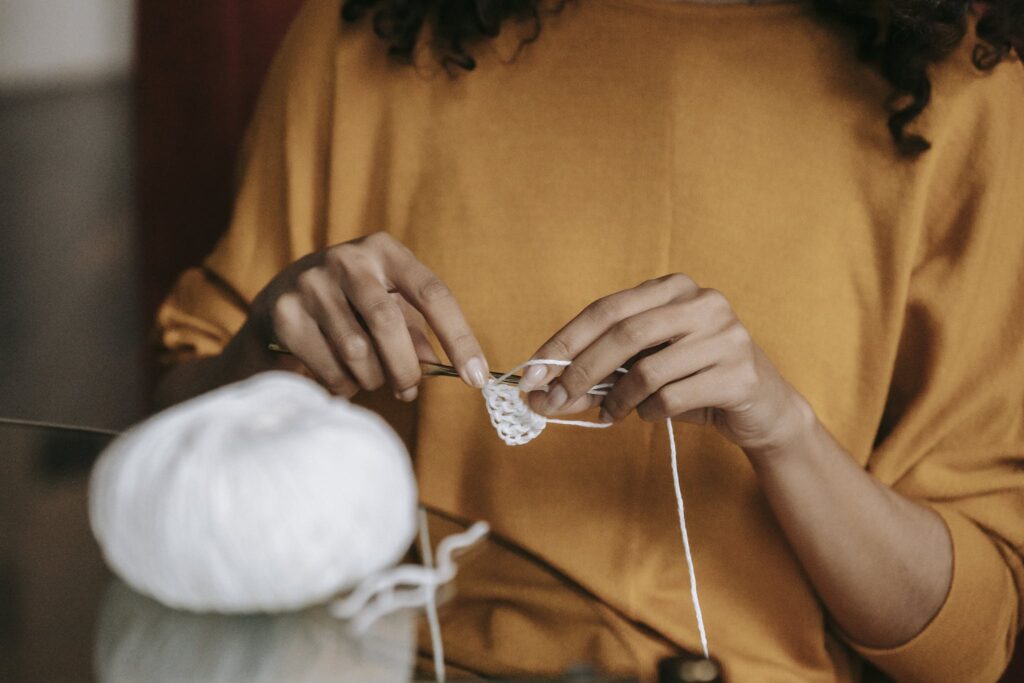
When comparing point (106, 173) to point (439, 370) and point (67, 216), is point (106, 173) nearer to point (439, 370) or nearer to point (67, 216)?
point (67, 216)

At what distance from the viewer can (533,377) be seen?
0.67m

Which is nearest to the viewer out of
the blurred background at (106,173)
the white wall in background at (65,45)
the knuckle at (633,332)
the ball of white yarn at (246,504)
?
the ball of white yarn at (246,504)

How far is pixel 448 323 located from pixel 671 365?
5.6 inches

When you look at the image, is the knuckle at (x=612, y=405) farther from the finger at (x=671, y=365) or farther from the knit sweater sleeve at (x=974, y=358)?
Result: the knit sweater sleeve at (x=974, y=358)

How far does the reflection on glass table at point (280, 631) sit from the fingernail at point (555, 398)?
0.39 feet

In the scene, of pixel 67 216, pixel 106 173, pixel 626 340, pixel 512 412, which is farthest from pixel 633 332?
pixel 106 173

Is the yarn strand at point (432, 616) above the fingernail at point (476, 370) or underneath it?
underneath

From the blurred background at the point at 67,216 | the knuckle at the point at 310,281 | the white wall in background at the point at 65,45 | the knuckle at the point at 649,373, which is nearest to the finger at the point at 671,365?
the knuckle at the point at 649,373

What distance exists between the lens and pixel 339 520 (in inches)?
22.5

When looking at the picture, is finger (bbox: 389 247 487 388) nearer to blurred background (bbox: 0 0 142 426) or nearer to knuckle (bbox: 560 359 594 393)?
knuckle (bbox: 560 359 594 393)

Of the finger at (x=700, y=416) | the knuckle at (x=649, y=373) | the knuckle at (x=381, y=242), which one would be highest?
the knuckle at (x=381, y=242)

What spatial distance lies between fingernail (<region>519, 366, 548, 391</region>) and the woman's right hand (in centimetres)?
3

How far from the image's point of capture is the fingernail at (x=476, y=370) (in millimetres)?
691

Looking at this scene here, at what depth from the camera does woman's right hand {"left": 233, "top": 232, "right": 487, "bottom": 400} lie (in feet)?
2.27
